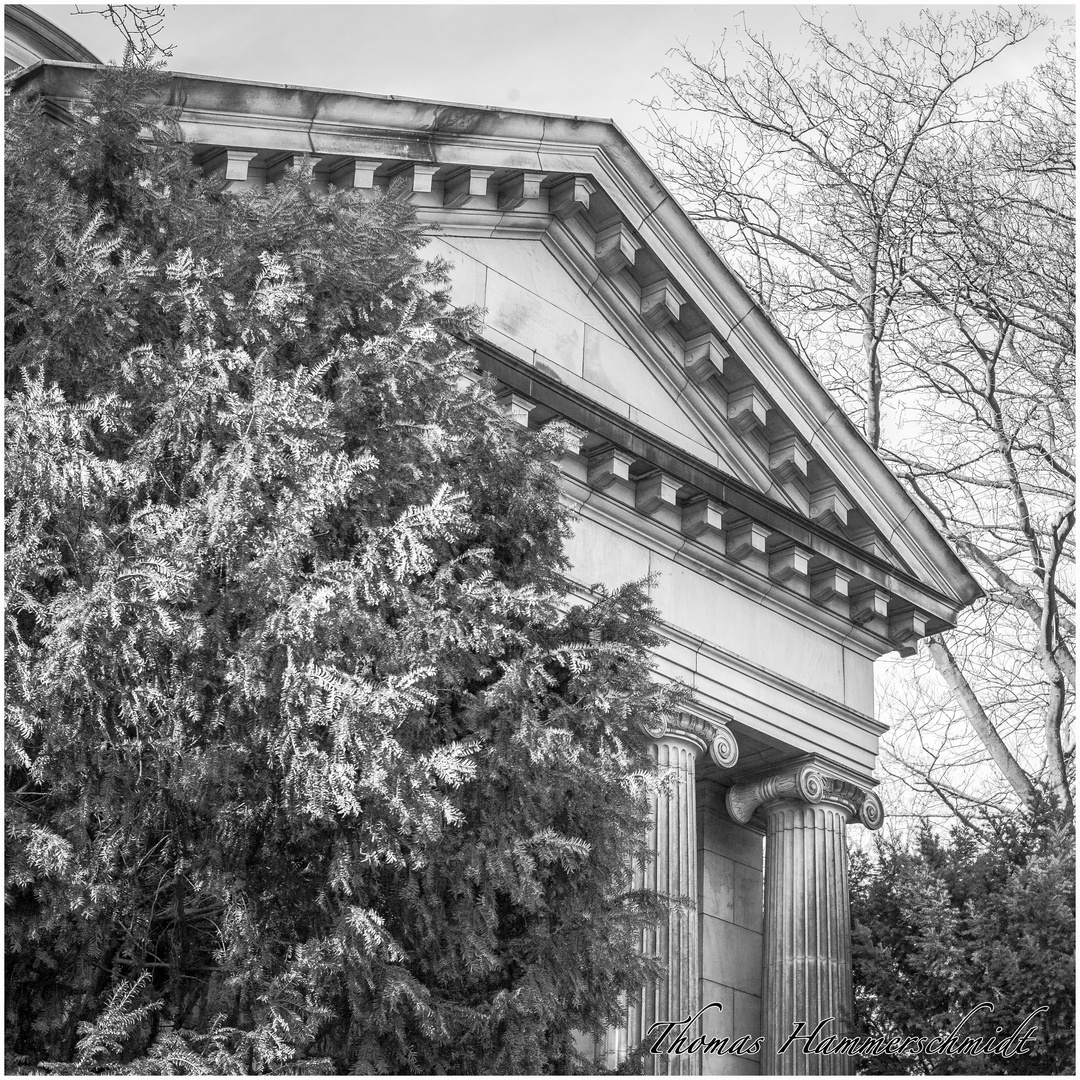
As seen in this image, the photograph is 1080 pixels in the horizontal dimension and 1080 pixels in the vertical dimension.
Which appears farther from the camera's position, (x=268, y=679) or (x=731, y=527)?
(x=731, y=527)

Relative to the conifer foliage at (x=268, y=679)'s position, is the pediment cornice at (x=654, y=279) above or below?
above

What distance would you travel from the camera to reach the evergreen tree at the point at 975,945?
43.0 feet

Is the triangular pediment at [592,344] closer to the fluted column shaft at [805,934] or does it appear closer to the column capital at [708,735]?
the column capital at [708,735]

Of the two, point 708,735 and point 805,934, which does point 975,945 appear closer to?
point 805,934

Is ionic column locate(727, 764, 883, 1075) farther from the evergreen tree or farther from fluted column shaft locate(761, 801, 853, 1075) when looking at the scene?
the evergreen tree

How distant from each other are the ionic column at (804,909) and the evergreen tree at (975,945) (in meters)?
0.45

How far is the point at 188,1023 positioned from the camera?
7156mm

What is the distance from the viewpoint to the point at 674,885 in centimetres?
1271

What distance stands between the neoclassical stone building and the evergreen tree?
0.55 m

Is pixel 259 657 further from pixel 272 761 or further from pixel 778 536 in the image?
pixel 778 536

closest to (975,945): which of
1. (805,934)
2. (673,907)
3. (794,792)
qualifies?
(805,934)

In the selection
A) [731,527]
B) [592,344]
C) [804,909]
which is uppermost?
[592,344]

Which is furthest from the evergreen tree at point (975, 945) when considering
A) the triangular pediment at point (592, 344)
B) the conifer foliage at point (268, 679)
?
the conifer foliage at point (268, 679)

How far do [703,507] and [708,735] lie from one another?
1.96 meters
